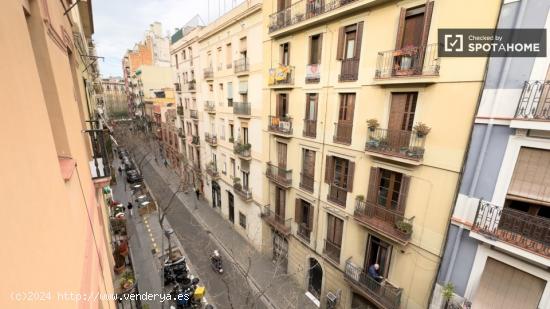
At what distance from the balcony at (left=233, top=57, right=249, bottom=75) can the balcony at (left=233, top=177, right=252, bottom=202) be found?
823 centimetres

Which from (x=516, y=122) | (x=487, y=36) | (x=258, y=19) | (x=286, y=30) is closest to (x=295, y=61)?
(x=286, y=30)

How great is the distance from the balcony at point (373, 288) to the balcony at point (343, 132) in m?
5.80

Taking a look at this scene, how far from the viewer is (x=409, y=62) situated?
8211 mm

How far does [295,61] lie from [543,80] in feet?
30.4

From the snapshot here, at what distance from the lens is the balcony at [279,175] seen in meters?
13.7

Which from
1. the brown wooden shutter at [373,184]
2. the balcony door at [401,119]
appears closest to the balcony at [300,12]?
the balcony door at [401,119]

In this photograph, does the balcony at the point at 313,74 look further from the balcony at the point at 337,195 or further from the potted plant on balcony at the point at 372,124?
the balcony at the point at 337,195

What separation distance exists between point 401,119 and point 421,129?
1.00m

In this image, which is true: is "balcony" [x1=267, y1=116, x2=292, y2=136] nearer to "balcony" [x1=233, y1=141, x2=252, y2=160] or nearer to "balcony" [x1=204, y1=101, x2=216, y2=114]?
"balcony" [x1=233, y1=141, x2=252, y2=160]

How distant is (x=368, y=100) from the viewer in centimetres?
948

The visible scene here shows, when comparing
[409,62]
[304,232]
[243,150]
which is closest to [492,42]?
[409,62]

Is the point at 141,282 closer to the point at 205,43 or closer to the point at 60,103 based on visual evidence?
the point at 60,103

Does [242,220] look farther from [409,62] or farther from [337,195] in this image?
[409,62]

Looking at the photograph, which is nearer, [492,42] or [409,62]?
[492,42]
